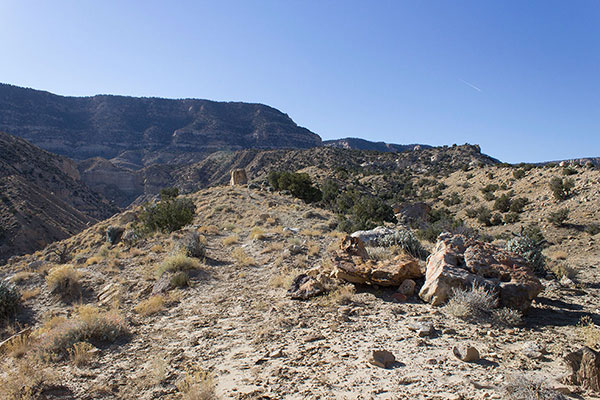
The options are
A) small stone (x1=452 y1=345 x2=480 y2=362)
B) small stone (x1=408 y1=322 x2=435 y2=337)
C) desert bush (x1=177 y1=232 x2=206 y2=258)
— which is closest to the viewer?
small stone (x1=452 y1=345 x2=480 y2=362)

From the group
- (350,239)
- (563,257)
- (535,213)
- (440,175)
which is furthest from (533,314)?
(440,175)

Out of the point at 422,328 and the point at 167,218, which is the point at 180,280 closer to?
the point at 422,328

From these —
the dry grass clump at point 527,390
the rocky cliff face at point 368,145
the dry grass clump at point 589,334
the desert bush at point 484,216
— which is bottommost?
the dry grass clump at point 527,390

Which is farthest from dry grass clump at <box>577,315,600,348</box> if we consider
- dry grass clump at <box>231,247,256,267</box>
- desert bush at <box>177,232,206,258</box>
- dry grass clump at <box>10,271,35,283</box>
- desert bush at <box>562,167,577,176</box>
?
desert bush at <box>562,167,577,176</box>

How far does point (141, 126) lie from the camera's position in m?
126

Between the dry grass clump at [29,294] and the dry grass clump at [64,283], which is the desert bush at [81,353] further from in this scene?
the dry grass clump at [29,294]

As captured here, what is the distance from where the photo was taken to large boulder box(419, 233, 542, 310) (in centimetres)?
572

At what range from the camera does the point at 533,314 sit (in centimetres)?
580

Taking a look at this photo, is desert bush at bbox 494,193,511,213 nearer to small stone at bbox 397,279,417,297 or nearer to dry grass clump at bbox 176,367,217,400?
small stone at bbox 397,279,417,297

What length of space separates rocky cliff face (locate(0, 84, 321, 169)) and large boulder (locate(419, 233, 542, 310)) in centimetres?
10769

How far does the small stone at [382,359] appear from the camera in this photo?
165 inches

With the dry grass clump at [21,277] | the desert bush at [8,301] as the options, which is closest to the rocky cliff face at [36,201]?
the dry grass clump at [21,277]

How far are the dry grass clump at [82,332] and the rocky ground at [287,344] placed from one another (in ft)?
0.63

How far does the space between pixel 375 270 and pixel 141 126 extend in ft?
449
